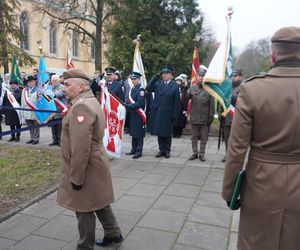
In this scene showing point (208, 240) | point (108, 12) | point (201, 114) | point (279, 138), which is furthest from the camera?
point (108, 12)

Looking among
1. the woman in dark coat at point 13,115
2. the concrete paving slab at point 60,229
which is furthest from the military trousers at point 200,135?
the woman in dark coat at point 13,115

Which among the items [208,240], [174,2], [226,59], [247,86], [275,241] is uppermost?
[174,2]

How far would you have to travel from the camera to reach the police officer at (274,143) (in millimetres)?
2268

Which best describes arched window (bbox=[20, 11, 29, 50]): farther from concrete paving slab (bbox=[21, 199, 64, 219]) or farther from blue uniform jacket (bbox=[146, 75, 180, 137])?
concrete paving slab (bbox=[21, 199, 64, 219])

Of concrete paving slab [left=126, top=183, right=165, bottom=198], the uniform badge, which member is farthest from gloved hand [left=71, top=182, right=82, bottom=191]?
concrete paving slab [left=126, top=183, right=165, bottom=198]

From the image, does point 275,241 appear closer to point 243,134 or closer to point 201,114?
point 243,134

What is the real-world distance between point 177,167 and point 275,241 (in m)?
4.87

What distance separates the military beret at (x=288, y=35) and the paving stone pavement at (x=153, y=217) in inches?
95.6

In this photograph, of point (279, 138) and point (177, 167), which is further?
point (177, 167)

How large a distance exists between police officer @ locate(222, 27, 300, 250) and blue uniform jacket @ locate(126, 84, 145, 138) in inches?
221

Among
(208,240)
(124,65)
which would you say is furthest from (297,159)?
(124,65)

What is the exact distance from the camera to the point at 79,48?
4034cm

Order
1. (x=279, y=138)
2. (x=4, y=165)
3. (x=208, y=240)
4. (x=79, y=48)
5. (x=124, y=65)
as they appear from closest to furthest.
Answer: (x=279, y=138)
(x=208, y=240)
(x=4, y=165)
(x=124, y=65)
(x=79, y=48)

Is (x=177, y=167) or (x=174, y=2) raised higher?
(x=174, y=2)
